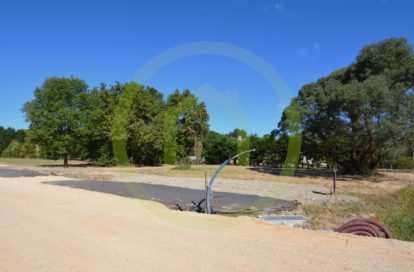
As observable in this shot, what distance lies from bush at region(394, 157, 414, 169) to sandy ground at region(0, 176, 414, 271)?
34.9 meters

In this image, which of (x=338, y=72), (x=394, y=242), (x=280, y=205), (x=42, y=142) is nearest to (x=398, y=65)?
(x=338, y=72)

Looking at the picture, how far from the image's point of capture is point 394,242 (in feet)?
18.7

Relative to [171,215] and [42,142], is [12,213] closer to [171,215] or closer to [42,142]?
[171,215]

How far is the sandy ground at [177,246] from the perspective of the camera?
4.53 m

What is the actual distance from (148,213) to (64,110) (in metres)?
30.6

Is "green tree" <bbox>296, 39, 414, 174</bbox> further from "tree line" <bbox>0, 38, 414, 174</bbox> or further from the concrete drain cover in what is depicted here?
the concrete drain cover

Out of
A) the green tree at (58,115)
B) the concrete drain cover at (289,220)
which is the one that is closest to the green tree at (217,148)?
the green tree at (58,115)

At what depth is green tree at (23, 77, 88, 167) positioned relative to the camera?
35875 mm

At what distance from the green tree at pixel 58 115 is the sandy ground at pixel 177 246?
30.0 metres

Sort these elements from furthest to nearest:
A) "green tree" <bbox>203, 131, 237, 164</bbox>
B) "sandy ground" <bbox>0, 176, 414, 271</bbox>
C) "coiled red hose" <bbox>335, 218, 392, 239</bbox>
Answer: "green tree" <bbox>203, 131, 237, 164</bbox> → "coiled red hose" <bbox>335, 218, 392, 239</bbox> → "sandy ground" <bbox>0, 176, 414, 271</bbox>

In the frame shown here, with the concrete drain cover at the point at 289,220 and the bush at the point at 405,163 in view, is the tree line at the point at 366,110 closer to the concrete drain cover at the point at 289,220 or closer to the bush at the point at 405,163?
the bush at the point at 405,163

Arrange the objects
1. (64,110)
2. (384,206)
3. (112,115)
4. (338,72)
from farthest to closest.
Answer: (112,115)
(64,110)
(338,72)
(384,206)

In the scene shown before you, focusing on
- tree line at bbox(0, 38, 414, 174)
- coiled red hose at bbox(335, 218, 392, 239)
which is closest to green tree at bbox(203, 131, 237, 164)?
tree line at bbox(0, 38, 414, 174)

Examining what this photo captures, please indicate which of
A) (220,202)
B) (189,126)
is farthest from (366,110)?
(189,126)
